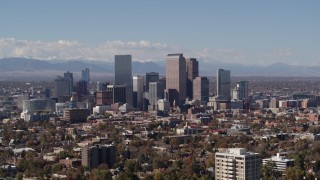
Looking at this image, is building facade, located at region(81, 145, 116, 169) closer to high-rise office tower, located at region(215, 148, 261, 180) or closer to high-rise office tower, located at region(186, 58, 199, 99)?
high-rise office tower, located at region(215, 148, 261, 180)

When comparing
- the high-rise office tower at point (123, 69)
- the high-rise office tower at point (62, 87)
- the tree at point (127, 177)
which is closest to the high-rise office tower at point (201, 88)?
the high-rise office tower at point (123, 69)

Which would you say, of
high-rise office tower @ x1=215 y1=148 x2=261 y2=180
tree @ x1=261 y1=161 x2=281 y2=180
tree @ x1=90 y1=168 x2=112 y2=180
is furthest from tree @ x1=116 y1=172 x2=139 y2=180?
tree @ x1=261 y1=161 x2=281 y2=180

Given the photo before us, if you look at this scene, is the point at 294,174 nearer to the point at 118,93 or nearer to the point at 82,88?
the point at 118,93

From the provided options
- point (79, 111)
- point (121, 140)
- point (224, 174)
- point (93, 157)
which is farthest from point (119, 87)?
point (224, 174)

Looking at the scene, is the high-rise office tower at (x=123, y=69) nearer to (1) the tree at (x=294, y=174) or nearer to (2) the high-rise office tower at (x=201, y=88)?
(2) the high-rise office tower at (x=201, y=88)

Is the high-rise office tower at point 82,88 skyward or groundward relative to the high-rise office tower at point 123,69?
groundward

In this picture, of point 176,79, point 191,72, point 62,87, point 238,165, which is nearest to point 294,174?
point 238,165

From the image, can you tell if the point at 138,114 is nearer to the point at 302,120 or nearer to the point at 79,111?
the point at 79,111
